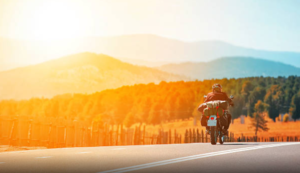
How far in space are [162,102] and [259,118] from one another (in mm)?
43748

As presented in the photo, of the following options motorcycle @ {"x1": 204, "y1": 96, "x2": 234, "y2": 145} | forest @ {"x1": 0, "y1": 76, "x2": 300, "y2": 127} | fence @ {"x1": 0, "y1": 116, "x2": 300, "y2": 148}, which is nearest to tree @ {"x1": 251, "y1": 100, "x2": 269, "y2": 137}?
forest @ {"x1": 0, "y1": 76, "x2": 300, "y2": 127}

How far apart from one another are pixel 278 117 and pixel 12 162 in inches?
4939

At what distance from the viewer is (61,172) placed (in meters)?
10.5

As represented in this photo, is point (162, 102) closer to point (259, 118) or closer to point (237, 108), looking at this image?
point (237, 108)

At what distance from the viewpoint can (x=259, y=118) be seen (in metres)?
122

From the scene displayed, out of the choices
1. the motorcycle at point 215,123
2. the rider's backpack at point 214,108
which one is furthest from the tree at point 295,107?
the rider's backpack at point 214,108

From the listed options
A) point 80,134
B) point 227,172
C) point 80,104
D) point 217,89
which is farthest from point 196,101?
point 227,172

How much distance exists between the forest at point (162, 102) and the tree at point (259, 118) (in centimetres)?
168

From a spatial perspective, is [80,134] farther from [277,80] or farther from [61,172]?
[277,80]

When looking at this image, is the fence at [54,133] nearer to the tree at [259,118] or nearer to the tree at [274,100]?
the tree at [259,118]

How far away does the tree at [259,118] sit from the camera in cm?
11950

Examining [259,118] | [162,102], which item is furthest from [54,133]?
[162,102]

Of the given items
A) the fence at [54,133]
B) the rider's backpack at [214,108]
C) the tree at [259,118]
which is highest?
the tree at [259,118]

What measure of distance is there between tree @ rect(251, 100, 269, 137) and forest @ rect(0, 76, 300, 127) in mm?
1683
